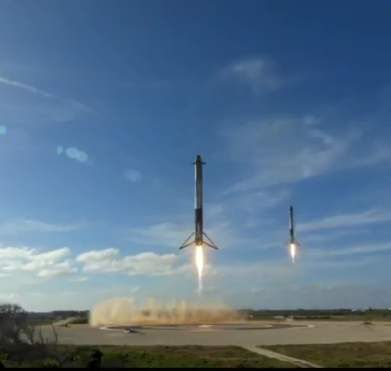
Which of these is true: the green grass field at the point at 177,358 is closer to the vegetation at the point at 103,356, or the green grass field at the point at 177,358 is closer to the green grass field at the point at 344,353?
the vegetation at the point at 103,356

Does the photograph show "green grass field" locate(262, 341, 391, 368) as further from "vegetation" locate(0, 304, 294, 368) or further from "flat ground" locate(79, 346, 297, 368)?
"vegetation" locate(0, 304, 294, 368)

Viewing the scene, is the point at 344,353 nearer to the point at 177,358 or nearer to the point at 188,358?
the point at 188,358

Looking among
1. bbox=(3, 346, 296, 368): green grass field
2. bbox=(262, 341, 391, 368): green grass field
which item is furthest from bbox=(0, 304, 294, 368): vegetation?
bbox=(262, 341, 391, 368): green grass field

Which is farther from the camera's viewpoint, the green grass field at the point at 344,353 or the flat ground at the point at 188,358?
the green grass field at the point at 344,353

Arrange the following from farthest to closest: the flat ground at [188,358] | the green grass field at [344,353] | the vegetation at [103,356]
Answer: the green grass field at [344,353], the flat ground at [188,358], the vegetation at [103,356]

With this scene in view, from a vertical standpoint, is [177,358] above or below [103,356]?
below

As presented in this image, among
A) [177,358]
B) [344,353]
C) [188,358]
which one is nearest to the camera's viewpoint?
[188,358]

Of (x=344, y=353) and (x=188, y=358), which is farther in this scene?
(x=344, y=353)

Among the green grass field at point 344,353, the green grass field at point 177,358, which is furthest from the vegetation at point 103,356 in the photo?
the green grass field at point 344,353

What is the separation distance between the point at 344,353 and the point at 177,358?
14998 mm

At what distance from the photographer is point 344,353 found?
48938mm

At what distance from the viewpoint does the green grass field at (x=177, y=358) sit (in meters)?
39.7

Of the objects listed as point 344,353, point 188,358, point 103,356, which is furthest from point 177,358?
point 344,353

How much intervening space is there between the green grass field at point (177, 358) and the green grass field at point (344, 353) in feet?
12.2
